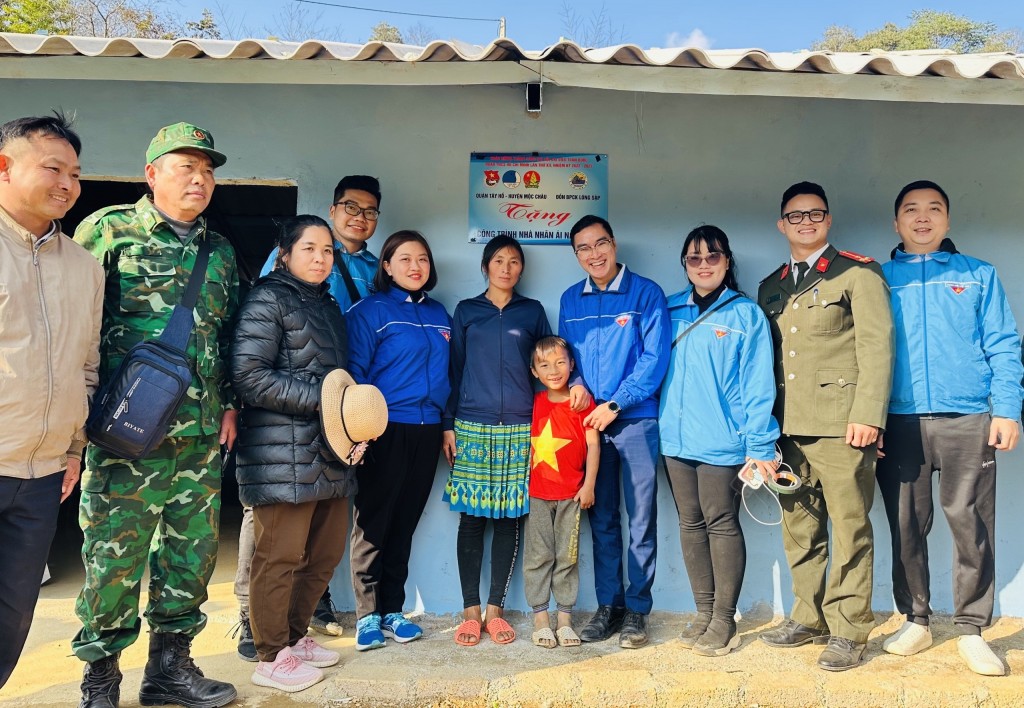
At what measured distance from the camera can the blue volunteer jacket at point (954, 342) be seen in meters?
3.34

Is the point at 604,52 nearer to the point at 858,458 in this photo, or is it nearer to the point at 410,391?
the point at 410,391

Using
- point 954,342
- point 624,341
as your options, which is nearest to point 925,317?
point 954,342

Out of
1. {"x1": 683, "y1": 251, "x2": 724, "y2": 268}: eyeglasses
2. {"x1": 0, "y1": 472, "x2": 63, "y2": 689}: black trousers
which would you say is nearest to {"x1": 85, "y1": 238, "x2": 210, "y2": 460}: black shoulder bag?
{"x1": 0, "y1": 472, "x2": 63, "y2": 689}: black trousers

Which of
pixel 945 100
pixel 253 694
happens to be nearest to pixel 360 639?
pixel 253 694

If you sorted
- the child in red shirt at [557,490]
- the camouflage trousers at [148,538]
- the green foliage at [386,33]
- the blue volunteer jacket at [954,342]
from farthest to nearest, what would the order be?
the green foliage at [386,33] → the child in red shirt at [557,490] → the blue volunteer jacket at [954,342] → the camouflage trousers at [148,538]

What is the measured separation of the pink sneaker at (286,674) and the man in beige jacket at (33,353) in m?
0.97

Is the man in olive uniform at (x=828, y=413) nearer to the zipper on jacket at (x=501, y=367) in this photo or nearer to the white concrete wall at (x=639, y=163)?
the white concrete wall at (x=639, y=163)

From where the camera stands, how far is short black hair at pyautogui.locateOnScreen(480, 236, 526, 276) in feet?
12.5

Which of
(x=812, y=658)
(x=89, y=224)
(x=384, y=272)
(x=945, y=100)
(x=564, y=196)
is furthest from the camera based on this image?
(x=564, y=196)

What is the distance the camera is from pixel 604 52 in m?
3.05

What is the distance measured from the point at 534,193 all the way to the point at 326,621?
2.57 metres

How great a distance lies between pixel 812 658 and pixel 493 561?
62.8 inches

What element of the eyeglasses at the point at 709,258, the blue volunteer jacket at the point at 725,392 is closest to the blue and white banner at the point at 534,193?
the eyeglasses at the point at 709,258

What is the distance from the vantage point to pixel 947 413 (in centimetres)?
335
